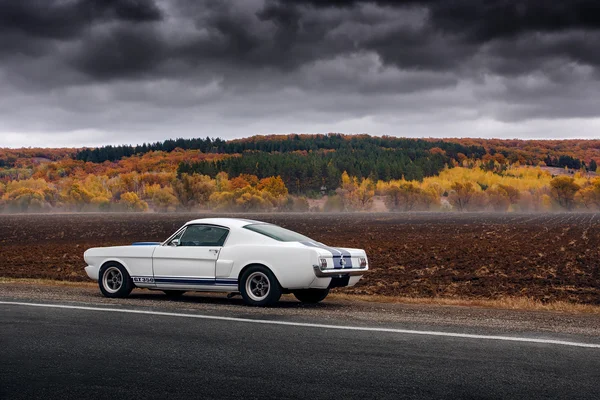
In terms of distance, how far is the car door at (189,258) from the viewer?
500 inches

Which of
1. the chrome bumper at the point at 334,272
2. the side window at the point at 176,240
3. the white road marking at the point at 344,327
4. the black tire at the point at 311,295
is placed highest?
the side window at the point at 176,240

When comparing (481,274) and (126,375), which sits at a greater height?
(126,375)

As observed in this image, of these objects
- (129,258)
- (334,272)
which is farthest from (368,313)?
(129,258)

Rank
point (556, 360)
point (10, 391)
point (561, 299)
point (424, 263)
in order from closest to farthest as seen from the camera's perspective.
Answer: point (10, 391), point (556, 360), point (561, 299), point (424, 263)

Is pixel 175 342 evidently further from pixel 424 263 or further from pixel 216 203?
pixel 216 203

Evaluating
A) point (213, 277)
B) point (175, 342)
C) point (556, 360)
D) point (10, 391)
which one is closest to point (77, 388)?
point (10, 391)

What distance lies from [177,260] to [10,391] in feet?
22.5

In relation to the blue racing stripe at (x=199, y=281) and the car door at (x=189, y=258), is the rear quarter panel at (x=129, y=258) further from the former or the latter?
the blue racing stripe at (x=199, y=281)

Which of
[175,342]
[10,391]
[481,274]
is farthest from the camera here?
[481,274]

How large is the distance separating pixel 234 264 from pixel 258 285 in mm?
553

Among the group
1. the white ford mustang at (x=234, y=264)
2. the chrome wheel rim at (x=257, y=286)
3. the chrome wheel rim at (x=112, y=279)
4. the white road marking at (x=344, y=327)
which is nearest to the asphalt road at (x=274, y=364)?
the white road marking at (x=344, y=327)

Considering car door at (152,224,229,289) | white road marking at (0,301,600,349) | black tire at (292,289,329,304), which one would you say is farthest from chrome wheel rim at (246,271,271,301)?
white road marking at (0,301,600,349)

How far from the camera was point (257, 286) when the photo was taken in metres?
12.3

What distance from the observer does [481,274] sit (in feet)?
84.9
